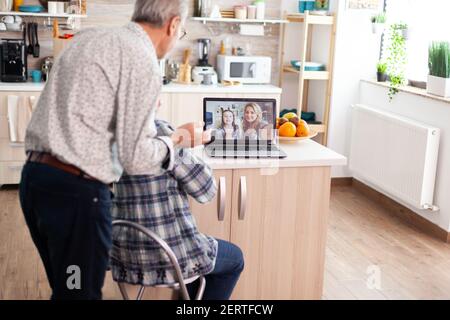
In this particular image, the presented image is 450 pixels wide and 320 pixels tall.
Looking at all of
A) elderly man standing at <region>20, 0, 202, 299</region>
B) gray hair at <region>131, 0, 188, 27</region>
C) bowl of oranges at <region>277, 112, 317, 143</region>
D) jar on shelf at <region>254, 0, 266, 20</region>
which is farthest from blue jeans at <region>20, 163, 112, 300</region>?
jar on shelf at <region>254, 0, 266, 20</region>

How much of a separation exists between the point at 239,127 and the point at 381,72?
257 cm

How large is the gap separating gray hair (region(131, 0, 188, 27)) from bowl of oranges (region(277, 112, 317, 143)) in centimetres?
109

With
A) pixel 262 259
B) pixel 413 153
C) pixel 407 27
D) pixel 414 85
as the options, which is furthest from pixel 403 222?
pixel 262 259

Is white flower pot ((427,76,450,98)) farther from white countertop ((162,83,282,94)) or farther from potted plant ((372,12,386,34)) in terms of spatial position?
white countertop ((162,83,282,94))

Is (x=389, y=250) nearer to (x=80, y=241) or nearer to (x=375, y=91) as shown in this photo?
(x=375, y=91)

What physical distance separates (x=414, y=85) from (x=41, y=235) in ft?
11.2

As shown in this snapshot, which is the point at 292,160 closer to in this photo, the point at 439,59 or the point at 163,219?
the point at 163,219

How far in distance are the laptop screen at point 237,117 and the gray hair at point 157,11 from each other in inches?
29.0

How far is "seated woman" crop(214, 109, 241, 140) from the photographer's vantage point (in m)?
2.52

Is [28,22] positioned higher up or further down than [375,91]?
higher up

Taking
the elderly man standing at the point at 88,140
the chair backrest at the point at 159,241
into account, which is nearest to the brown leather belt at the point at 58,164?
the elderly man standing at the point at 88,140

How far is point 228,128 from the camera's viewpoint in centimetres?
253

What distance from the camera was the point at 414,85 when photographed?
14.9ft

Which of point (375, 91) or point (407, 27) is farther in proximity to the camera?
point (375, 91)
